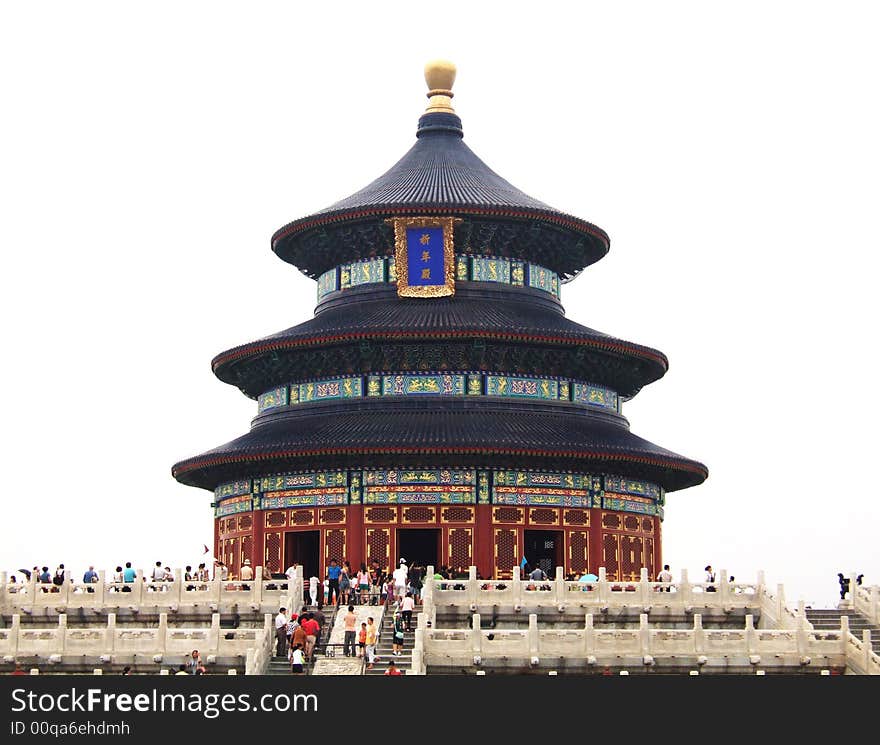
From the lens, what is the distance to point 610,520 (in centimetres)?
6291

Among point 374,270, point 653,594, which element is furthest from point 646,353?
point 653,594

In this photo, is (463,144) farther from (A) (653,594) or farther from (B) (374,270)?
(A) (653,594)

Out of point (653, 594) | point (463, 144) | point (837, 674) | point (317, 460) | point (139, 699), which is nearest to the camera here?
point (139, 699)

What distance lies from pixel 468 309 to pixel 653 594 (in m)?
20.6

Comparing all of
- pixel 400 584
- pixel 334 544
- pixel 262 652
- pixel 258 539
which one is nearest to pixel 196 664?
pixel 262 652

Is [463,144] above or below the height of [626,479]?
above

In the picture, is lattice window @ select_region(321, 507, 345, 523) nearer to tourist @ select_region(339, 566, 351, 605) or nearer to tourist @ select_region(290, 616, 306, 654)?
tourist @ select_region(339, 566, 351, 605)

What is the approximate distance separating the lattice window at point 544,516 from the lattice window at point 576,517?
35 cm

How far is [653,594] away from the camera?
46.1 meters

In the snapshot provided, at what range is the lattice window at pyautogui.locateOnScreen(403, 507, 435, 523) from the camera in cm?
6059

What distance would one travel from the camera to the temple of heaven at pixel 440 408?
60.6m

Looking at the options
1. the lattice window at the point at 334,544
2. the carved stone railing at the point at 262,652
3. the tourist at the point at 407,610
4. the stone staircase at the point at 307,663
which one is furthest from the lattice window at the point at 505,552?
the carved stone railing at the point at 262,652

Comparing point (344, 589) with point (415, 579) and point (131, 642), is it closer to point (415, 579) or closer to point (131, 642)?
point (415, 579)

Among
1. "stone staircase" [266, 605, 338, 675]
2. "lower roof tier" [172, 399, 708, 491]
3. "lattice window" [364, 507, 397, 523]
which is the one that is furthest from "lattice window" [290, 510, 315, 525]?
"stone staircase" [266, 605, 338, 675]
